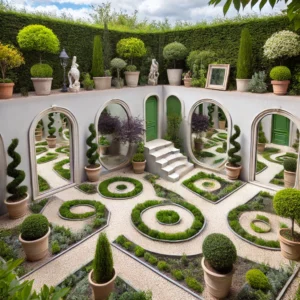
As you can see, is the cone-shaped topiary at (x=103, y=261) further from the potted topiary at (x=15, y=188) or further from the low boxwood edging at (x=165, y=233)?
the potted topiary at (x=15, y=188)

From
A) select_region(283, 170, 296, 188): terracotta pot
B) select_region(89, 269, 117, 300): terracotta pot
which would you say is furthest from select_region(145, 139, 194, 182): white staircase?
select_region(89, 269, 117, 300): terracotta pot

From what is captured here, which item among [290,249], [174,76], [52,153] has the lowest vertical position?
[52,153]

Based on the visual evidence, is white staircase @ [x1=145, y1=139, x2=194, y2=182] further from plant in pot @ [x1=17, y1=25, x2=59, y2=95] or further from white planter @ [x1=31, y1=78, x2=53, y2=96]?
plant in pot @ [x1=17, y1=25, x2=59, y2=95]

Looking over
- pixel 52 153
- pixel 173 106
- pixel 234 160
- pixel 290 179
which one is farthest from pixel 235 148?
pixel 52 153

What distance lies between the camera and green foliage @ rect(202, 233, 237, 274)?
5664 mm

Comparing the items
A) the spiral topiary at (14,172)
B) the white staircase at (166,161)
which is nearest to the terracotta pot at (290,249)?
the white staircase at (166,161)

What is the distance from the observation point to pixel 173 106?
14.5 meters

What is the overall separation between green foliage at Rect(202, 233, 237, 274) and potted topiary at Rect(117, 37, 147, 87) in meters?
9.60

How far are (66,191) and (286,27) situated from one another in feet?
34.8

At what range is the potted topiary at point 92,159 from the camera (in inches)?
457

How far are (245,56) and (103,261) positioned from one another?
9777mm

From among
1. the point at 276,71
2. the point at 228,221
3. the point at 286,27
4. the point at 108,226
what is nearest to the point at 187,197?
the point at 228,221

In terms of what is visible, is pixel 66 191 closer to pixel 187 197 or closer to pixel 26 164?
pixel 26 164

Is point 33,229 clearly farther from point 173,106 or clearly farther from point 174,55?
point 174,55
